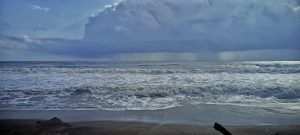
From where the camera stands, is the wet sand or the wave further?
the wave

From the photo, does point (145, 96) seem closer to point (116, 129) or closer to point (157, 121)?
point (157, 121)

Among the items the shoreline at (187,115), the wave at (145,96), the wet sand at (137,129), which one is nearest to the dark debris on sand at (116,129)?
the wet sand at (137,129)

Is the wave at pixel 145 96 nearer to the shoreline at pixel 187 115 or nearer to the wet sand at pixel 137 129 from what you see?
the shoreline at pixel 187 115

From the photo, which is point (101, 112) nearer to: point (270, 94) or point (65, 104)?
point (65, 104)

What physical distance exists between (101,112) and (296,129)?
14.4 ft

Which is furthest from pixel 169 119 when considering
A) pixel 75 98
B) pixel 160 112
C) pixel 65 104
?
pixel 75 98

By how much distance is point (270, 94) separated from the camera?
434 inches

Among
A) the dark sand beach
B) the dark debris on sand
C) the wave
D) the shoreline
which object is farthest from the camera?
the wave

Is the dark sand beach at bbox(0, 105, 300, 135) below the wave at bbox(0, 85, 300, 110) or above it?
below

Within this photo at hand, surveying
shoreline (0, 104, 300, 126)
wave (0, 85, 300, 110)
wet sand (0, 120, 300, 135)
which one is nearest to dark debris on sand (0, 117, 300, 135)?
wet sand (0, 120, 300, 135)

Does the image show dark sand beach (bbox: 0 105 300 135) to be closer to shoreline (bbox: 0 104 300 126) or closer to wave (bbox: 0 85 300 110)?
shoreline (bbox: 0 104 300 126)

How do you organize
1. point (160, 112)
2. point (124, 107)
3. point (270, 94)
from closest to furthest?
point (160, 112)
point (124, 107)
point (270, 94)

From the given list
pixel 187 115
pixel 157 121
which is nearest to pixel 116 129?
pixel 157 121

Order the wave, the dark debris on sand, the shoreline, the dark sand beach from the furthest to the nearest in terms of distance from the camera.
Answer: the wave < the shoreline < the dark sand beach < the dark debris on sand
